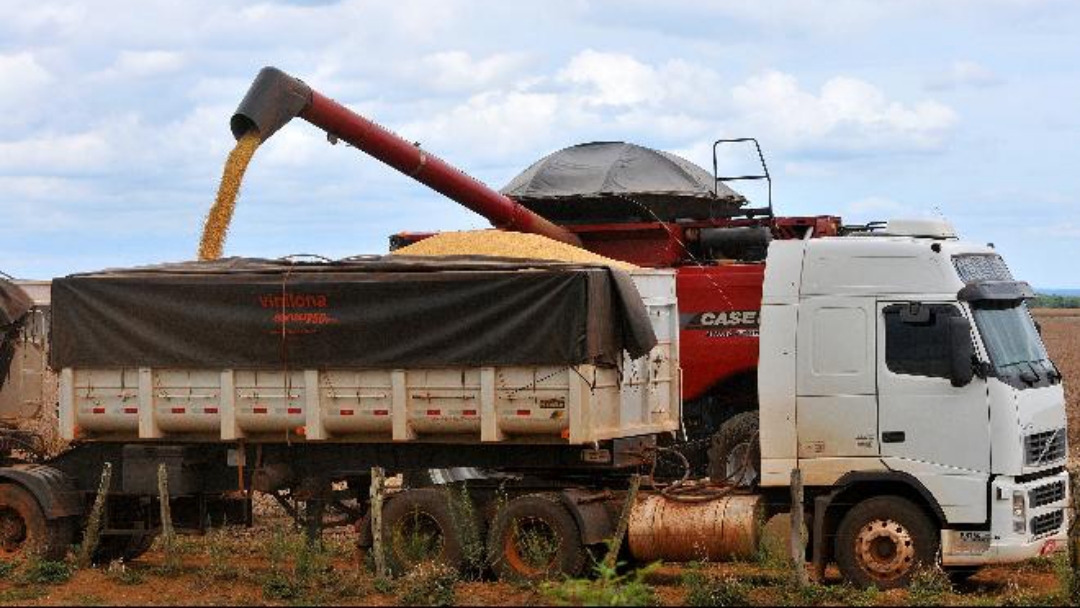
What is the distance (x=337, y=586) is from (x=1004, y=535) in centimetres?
586

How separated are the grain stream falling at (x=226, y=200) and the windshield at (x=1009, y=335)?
9.91 m

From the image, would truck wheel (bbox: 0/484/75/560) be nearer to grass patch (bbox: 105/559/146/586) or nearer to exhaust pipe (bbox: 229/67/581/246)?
grass patch (bbox: 105/559/146/586)

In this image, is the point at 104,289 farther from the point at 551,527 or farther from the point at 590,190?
the point at 590,190

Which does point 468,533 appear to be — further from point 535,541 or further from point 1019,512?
point 1019,512

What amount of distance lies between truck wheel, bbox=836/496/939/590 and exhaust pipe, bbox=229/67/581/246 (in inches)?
381

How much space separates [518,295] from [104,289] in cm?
472

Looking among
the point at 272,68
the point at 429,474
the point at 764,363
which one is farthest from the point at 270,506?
the point at 764,363

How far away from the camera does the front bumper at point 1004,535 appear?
1552 cm

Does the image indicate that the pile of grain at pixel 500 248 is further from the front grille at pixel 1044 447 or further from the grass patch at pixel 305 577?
the front grille at pixel 1044 447

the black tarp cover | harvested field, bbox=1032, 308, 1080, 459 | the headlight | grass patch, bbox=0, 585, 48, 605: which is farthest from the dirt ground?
harvested field, bbox=1032, 308, 1080, 459

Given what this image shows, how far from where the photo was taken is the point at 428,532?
17391 mm

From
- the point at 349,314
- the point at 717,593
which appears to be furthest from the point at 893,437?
the point at 349,314

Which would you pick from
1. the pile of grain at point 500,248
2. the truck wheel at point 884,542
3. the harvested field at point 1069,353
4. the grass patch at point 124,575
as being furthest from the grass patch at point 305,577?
the harvested field at point 1069,353

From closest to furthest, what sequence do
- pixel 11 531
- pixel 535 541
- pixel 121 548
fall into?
pixel 535 541, pixel 11 531, pixel 121 548
